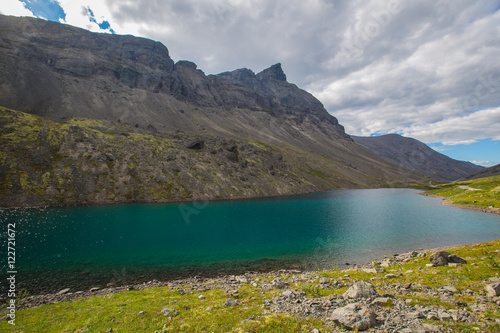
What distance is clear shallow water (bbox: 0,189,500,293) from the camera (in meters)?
35.5

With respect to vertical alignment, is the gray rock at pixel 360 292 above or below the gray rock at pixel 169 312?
above

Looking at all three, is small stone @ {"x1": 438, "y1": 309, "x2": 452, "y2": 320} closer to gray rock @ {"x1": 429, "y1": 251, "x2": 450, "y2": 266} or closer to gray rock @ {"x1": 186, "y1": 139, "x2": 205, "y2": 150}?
gray rock @ {"x1": 429, "y1": 251, "x2": 450, "y2": 266}

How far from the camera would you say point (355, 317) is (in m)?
11.6

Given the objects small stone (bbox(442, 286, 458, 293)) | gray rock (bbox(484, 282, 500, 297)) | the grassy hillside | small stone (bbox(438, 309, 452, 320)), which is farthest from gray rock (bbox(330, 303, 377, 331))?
the grassy hillside

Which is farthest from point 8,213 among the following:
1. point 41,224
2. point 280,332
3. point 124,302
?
point 280,332

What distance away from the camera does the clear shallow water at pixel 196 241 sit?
116 feet

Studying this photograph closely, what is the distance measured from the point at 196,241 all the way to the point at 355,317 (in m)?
45.5

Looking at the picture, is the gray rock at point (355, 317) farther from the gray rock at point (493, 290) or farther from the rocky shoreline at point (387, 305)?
the gray rock at point (493, 290)

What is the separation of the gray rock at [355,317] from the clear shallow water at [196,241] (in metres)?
26.5

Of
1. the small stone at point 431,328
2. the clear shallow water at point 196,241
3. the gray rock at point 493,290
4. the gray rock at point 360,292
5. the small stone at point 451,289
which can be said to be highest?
the small stone at point 431,328

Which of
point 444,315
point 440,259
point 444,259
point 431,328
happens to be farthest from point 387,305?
point 444,259

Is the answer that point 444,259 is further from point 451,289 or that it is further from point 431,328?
point 431,328

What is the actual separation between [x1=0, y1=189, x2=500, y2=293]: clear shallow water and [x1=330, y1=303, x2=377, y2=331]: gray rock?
2653cm

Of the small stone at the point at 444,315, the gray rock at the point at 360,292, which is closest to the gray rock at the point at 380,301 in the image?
the gray rock at the point at 360,292
